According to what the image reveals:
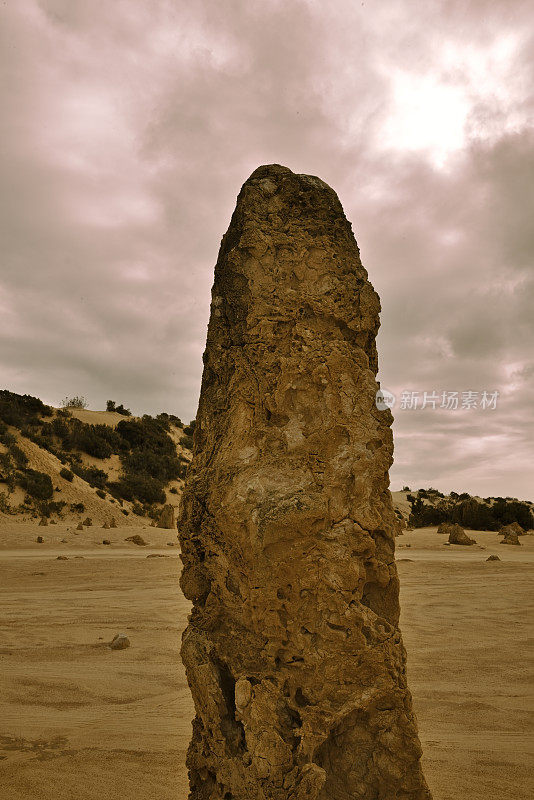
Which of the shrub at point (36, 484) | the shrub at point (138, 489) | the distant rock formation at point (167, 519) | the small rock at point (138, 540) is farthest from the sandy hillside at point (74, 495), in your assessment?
the small rock at point (138, 540)

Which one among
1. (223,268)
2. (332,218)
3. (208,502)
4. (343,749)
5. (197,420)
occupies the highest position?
(332,218)

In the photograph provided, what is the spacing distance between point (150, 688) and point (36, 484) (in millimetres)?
22489

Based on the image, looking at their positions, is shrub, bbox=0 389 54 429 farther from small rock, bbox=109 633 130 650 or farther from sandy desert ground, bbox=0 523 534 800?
small rock, bbox=109 633 130 650

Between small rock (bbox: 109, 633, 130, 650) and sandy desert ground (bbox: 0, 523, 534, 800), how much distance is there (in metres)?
0.08

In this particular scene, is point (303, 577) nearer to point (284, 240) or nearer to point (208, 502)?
point (208, 502)

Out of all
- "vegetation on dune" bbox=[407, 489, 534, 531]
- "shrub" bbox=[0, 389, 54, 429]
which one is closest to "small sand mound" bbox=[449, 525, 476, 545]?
"vegetation on dune" bbox=[407, 489, 534, 531]

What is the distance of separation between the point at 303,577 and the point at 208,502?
543 mm

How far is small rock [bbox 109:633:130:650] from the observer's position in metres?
5.79

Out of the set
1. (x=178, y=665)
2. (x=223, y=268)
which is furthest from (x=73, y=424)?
(x=223, y=268)

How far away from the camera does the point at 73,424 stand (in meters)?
39.4

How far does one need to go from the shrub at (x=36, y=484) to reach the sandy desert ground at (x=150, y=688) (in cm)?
1533

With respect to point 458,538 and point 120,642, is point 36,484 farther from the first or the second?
point 120,642

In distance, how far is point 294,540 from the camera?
2391mm

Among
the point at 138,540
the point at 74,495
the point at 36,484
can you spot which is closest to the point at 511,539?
the point at 138,540
